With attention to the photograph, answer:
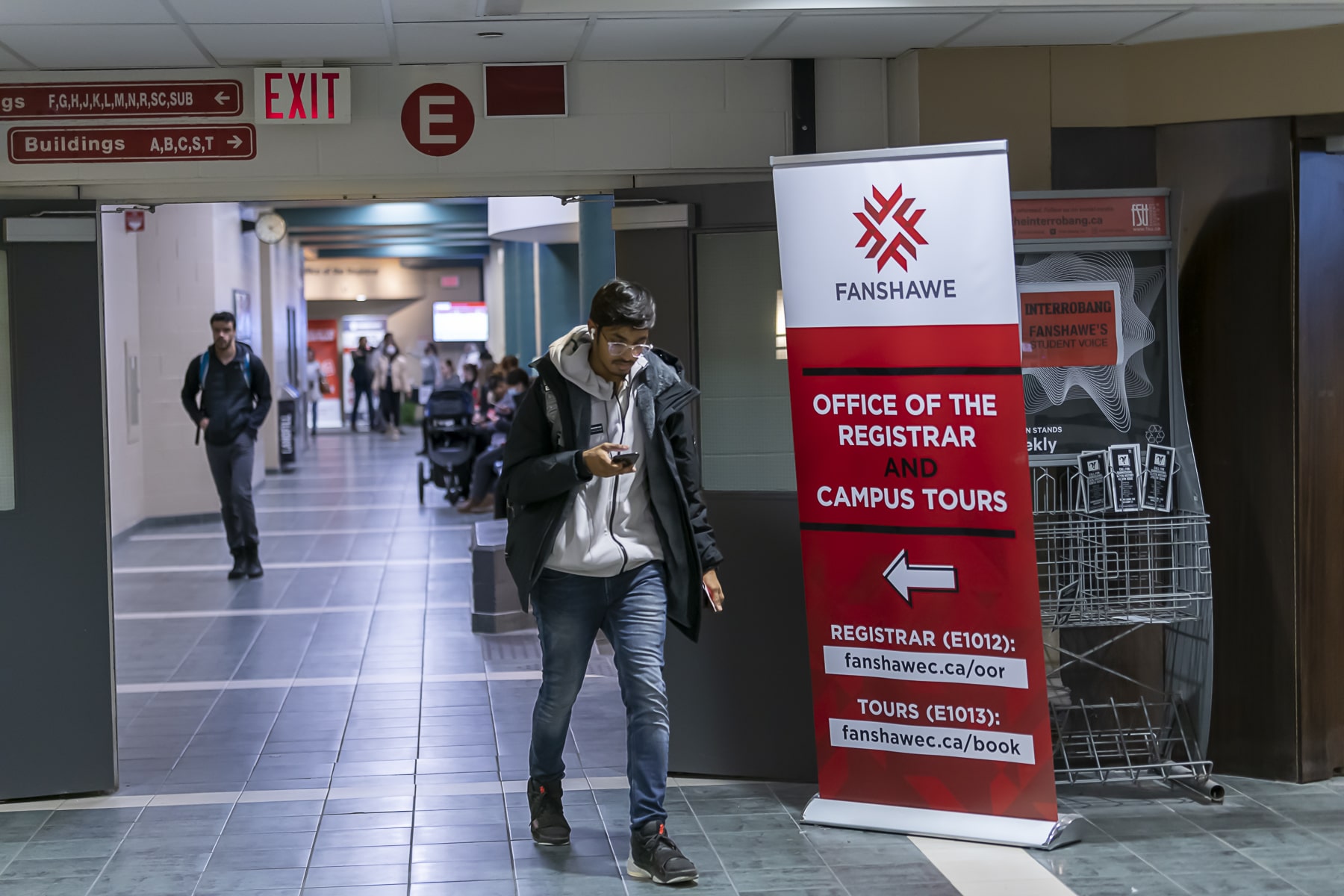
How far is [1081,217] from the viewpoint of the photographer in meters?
4.28

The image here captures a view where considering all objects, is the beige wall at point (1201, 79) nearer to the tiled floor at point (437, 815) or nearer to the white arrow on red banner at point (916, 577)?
the white arrow on red banner at point (916, 577)

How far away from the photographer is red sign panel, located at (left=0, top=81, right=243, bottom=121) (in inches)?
173

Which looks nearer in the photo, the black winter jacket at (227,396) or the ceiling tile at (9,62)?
the ceiling tile at (9,62)

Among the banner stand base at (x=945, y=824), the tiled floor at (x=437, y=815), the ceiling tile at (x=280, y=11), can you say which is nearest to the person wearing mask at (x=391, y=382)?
the tiled floor at (x=437, y=815)

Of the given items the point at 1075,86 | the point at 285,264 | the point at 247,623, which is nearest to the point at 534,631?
the point at 247,623

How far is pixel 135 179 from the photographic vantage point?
4.46 m

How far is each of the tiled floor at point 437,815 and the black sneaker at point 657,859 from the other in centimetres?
5

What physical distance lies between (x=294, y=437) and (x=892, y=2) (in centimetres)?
1451

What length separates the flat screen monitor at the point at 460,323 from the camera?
1114 inches

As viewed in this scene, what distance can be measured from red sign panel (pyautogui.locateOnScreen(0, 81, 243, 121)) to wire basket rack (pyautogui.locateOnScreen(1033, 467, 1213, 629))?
2.84 meters

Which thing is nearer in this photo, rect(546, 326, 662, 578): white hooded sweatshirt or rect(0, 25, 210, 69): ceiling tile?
rect(546, 326, 662, 578): white hooded sweatshirt

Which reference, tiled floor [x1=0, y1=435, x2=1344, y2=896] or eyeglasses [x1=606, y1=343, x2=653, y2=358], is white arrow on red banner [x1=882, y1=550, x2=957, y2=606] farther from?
eyeglasses [x1=606, y1=343, x2=653, y2=358]

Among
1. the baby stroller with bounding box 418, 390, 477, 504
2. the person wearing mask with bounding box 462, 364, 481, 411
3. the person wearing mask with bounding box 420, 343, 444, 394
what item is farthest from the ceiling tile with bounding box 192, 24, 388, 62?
the person wearing mask with bounding box 420, 343, 444, 394

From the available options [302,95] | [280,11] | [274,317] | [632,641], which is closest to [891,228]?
[632,641]
